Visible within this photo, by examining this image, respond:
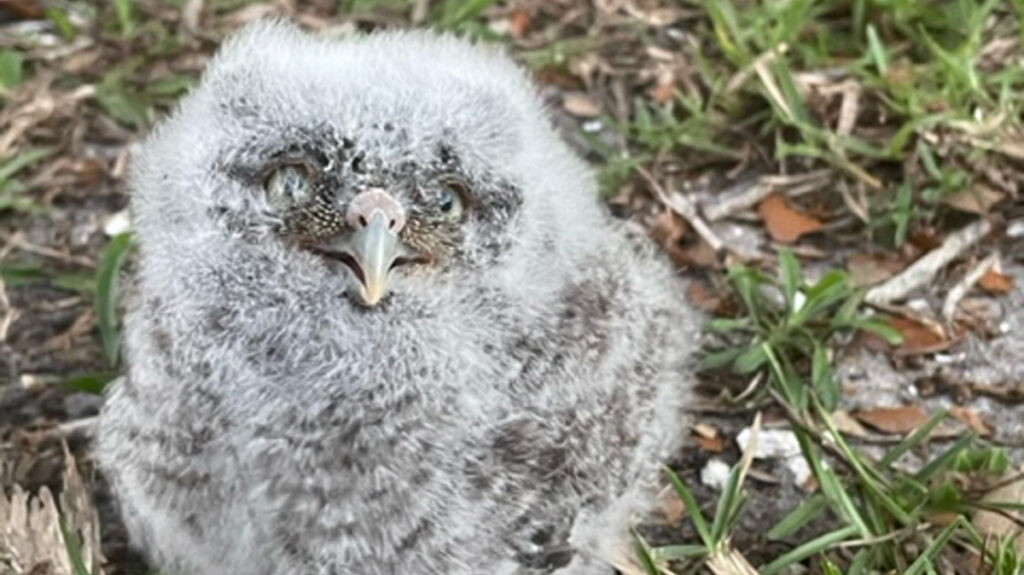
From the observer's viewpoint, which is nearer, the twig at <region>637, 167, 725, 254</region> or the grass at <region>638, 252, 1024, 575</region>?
the grass at <region>638, 252, 1024, 575</region>

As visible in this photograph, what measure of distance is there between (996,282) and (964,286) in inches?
2.9

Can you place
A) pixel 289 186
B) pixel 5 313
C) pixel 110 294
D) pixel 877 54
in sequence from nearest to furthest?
pixel 289 186
pixel 110 294
pixel 5 313
pixel 877 54

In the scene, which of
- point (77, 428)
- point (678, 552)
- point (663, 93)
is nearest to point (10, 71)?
point (77, 428)

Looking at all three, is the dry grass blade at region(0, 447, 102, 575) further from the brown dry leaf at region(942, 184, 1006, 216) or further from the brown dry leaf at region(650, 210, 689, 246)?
the brown dry leaf at region(942, 184, 1006, 216)

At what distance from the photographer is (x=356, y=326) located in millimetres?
2416

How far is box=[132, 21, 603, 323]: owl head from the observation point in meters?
2.33

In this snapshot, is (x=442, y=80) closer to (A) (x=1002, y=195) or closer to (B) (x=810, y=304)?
(B) (x=810, y=304)

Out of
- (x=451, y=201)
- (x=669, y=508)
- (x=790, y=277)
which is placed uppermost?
(x=451, y=201)

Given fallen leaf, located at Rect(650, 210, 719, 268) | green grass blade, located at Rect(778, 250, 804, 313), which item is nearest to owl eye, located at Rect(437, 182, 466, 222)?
green grass blade, located at Rect(778, 250, 804, 313)

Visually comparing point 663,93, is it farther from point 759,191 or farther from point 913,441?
point 913,441

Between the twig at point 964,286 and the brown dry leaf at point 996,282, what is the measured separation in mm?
11

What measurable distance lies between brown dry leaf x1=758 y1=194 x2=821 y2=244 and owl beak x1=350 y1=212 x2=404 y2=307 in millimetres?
Result: 1573

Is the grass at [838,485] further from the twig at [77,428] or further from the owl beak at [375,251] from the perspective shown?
the twig at [77,428]

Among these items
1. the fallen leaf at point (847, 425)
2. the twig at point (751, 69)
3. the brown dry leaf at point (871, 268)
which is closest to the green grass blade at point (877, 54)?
the twig at point (751, 69)
